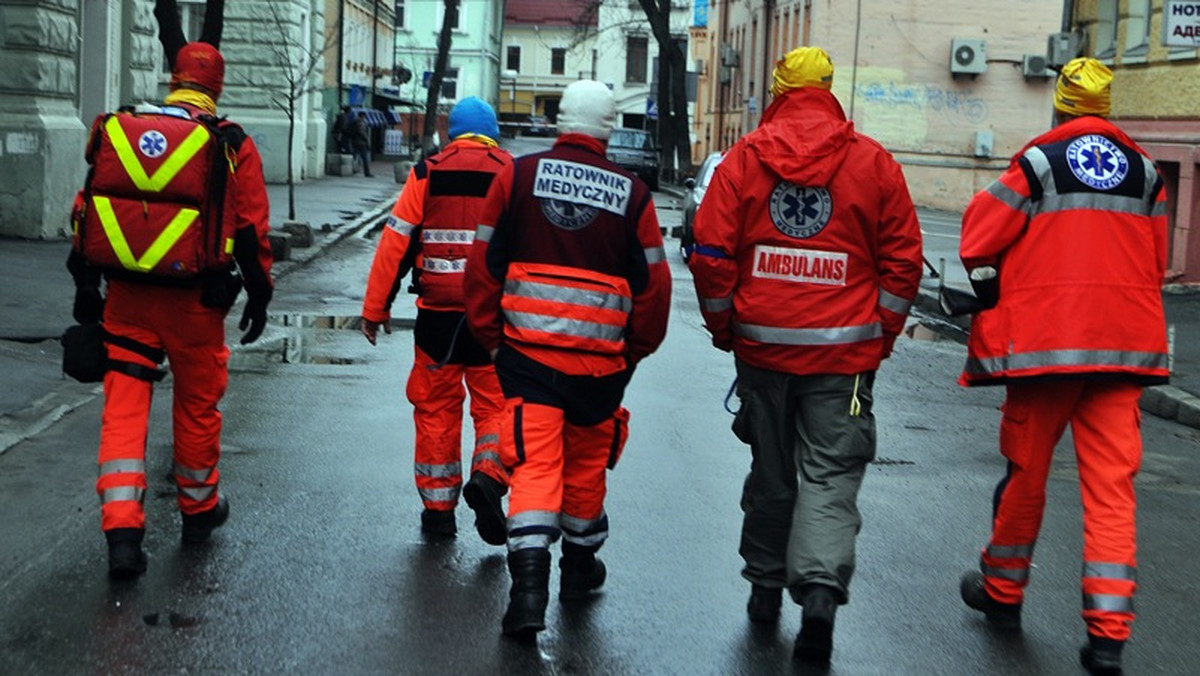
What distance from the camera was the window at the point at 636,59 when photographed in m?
102

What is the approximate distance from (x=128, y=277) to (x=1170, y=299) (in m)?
15.0

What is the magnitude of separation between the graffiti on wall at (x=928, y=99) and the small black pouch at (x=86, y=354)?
4027cm

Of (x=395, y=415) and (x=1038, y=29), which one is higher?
(x=1038, y=29)

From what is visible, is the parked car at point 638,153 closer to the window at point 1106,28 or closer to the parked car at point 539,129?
the window at point 1106,28

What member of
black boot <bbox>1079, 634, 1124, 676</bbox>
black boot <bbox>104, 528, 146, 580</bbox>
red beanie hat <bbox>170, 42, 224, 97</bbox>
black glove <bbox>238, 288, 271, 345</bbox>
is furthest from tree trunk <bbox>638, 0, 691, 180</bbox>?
black boot <bbox>1079, 634, 1124, 676</bbox>

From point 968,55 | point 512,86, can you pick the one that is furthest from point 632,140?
point 512,86

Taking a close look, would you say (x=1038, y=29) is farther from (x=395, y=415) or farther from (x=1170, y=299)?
(x=395, y=415)

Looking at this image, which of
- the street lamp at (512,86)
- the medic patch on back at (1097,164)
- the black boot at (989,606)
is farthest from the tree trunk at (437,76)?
the street lamp at (512,86)

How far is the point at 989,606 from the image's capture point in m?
6.18

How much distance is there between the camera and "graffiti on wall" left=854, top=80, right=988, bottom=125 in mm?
45562

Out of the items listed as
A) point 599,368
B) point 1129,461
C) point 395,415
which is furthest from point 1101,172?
point 395,415

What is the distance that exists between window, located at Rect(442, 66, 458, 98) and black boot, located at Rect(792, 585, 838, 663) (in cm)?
9141

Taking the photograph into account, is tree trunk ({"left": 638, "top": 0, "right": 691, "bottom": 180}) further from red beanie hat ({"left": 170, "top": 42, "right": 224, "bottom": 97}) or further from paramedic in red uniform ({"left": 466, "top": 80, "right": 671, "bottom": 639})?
paramedic in red uniform ({"left": 466, "top": 80, "right": 671, "bottom": 639})

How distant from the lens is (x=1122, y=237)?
585 centimetres
